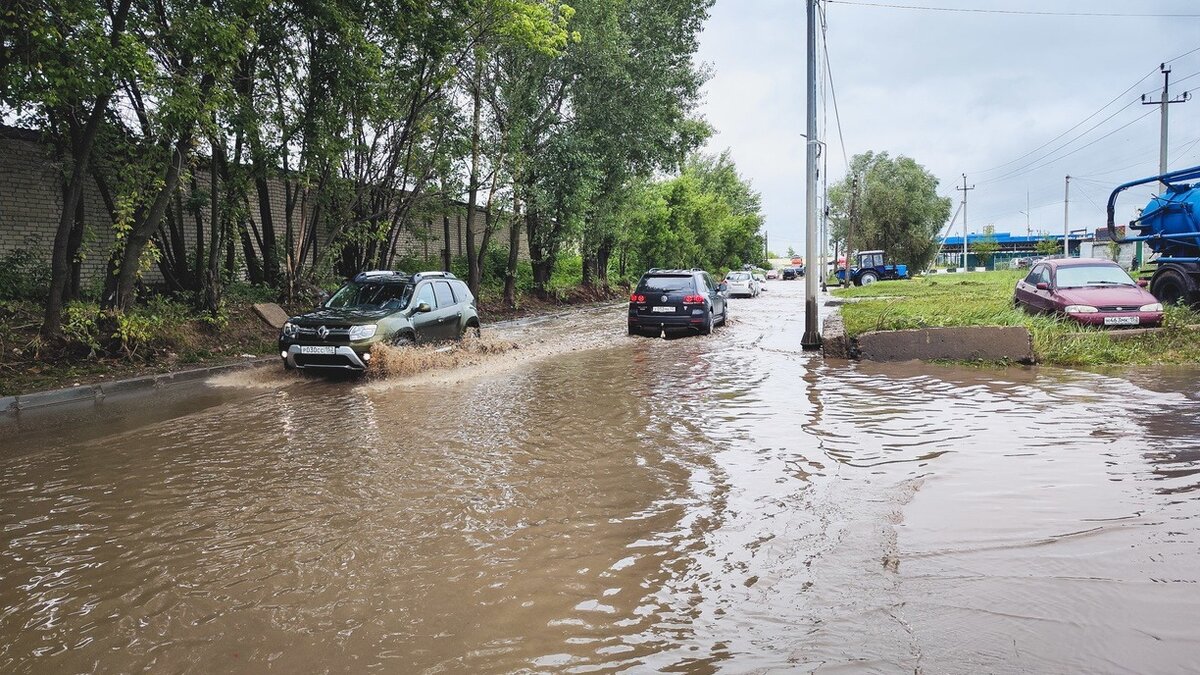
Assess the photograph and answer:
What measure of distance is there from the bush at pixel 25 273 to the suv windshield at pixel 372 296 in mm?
5538

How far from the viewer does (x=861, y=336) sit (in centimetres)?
1225

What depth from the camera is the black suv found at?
17359 millimetres

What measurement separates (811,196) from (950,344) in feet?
13.7

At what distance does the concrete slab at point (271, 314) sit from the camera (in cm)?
1515

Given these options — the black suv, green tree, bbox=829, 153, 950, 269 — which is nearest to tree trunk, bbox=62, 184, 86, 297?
the black suv

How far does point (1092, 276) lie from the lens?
1364 cm

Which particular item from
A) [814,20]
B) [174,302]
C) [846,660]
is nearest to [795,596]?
[846,660]

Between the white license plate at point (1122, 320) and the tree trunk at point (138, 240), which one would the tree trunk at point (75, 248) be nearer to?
the tree trunk at point (138, 240)

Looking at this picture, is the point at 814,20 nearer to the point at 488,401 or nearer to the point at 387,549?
the point at 488,401

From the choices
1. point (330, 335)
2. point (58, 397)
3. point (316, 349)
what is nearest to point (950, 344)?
point (330, 335)

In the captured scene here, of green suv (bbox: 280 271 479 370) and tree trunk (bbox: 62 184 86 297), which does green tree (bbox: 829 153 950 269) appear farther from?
tree trunk (bbox: 62 184 86 297)

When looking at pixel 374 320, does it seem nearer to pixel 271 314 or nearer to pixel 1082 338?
pixel 271 314

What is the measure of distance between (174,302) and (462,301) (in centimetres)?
614

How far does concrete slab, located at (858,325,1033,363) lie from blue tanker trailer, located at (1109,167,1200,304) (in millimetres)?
6147
